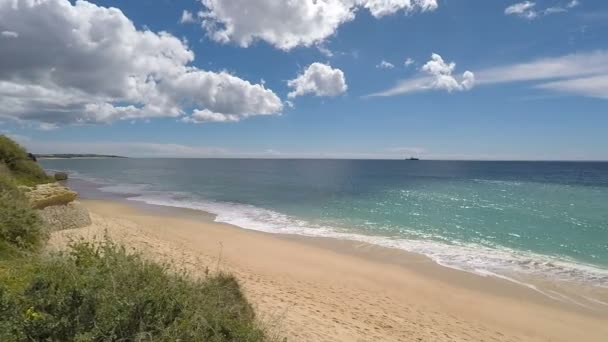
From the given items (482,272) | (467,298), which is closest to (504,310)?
(467,298)

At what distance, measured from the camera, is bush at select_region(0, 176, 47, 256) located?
7742mm

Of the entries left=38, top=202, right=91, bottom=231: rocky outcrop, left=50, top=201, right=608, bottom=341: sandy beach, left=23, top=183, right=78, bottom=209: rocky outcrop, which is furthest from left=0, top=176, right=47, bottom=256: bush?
left=38, top=202, right=91, bottom=231: rocky outcrop

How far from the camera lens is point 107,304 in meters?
4.26

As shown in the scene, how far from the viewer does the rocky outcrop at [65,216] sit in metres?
14.1

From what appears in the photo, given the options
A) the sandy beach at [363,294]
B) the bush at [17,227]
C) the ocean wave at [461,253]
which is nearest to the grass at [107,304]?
the bush at [17,227]

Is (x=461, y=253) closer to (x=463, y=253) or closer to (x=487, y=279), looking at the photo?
(x=463, y=253)

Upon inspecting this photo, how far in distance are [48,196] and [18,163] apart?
253 inches

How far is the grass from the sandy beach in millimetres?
2201

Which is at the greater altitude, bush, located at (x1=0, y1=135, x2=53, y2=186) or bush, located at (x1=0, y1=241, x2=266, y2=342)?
bush, located at (x1=0, y1=135, x2=53, y2=186)

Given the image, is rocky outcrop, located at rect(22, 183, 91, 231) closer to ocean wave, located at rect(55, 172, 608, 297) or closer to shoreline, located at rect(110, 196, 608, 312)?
ocean wave, located at rect(55, 172, 608, 297)

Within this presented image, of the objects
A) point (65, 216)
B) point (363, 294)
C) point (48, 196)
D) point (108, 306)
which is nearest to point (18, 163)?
point (48, 196)

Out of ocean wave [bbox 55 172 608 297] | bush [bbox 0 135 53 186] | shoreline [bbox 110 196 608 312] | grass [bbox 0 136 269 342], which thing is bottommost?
shoreline [bbox 110 196 608 312]

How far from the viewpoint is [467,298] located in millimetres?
11547

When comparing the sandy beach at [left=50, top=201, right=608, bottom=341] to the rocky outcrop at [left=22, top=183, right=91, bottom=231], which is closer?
the sandy beach at [left=50, top=201, right=608, bottom=341]
